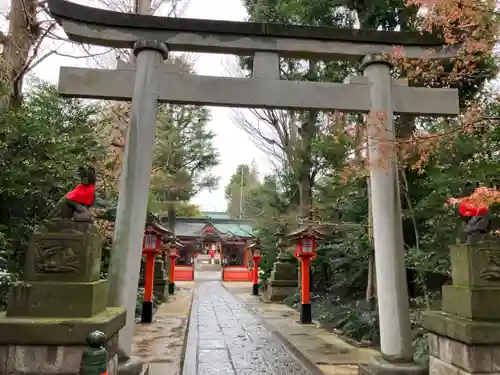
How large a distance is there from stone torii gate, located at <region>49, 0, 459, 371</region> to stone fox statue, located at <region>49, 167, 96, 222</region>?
878 mm

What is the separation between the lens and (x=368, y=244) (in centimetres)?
1087

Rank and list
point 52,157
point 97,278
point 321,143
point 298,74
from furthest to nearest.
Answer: point 298,74, point 321,143, point 52,157, point 97,278

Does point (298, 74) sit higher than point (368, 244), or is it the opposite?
point (298, 74)

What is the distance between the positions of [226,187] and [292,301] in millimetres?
53963

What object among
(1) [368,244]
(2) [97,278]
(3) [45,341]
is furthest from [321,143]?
(3) [45,341]

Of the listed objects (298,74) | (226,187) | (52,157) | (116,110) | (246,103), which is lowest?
(52,157)

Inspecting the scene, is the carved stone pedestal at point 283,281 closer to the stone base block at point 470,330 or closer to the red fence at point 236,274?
the stone base block at point 470,330

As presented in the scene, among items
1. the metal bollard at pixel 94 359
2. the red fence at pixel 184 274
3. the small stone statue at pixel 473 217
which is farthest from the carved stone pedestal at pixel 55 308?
the red fence at pixel 184 274

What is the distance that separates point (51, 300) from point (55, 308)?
0.28ft

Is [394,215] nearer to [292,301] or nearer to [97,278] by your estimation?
[97,278]

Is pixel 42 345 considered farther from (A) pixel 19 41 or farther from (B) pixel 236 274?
(B) pixel 236 274

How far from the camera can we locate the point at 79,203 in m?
4.22

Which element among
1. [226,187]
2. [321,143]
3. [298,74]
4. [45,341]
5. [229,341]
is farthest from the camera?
[226,187]

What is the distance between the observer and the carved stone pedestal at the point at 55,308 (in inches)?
142
